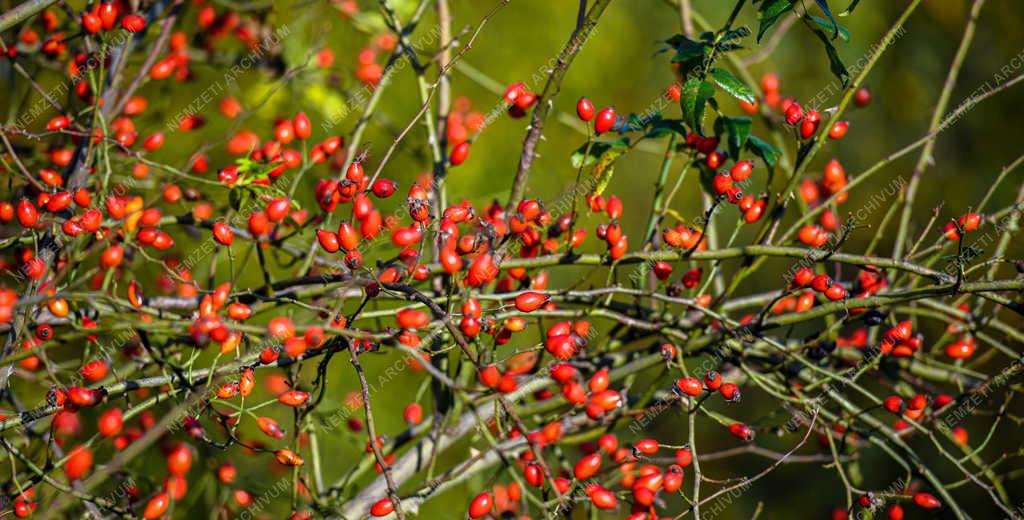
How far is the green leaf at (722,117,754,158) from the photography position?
60.3 inches

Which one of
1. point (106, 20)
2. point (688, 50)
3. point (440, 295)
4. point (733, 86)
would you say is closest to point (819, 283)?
point (733, 86)

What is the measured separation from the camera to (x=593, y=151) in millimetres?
1641

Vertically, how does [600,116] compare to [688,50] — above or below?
below

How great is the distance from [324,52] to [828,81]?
9.62ft

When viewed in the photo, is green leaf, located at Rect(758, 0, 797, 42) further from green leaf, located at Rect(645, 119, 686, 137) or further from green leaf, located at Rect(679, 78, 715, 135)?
green leaf, located at Rect(645, 119, 686, 137)

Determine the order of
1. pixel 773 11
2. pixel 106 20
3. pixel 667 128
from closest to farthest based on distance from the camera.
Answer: pixel 773 11, pixel 667 128, pixel 106 20

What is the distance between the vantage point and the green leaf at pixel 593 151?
1604mm

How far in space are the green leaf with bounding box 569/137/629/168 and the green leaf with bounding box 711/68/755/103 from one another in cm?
23

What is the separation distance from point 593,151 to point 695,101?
0.88ft

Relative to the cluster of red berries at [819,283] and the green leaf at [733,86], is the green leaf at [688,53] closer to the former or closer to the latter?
the green leaf at [733,86]

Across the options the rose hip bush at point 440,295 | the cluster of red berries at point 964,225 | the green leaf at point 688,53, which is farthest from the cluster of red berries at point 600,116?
the cluster of red berries at point 964,225

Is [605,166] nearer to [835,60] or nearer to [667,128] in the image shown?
[667,128]

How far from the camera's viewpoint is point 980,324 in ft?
6.15

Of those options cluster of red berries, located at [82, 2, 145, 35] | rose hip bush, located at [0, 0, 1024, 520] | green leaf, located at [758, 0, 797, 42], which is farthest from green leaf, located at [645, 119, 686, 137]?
cluster of red berries, located at [82, 2, 145, 35]
